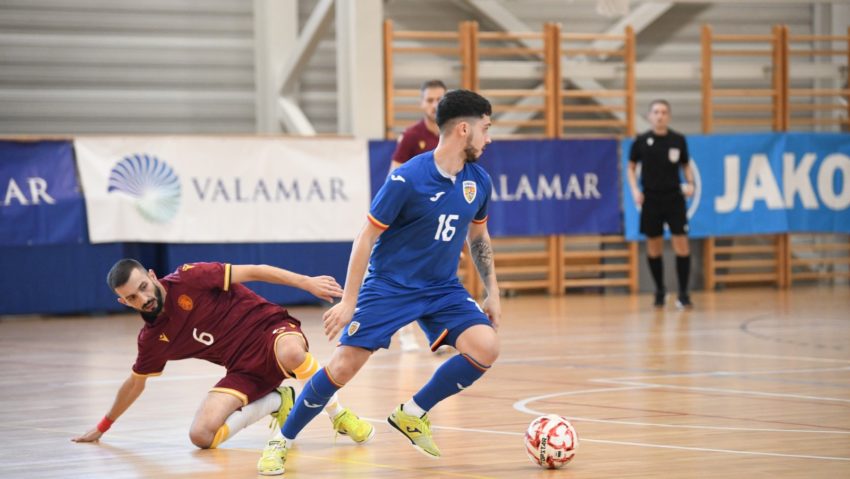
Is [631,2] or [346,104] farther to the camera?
[631,2]

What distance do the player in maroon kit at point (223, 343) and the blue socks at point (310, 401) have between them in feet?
1.54

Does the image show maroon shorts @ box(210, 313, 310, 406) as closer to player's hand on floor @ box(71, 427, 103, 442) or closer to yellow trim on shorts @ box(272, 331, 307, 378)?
yellow trim on shorts @ box(272, 331, 307, 378)

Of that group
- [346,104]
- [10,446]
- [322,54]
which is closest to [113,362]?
[10,446]

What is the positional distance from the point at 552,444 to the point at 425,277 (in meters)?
0.90

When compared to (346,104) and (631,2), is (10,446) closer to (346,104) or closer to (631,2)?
(346,104)

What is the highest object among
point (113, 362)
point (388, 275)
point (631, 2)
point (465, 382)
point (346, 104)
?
point (631, 2)

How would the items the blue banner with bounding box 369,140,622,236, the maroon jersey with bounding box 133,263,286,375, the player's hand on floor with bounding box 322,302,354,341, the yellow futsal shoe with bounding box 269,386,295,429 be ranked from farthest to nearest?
1. the blue banner with bounding box 369,140,622,236
2. the yellow futsal shoe with bounding box 269,386,295,429
3. the maroon jersey with bounding box 133,263,286,375
4. the player's hand on floor with bounding box 322,302,354,341

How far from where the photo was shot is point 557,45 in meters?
14.8

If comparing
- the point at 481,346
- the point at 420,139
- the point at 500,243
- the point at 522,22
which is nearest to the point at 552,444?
the point at 481,346

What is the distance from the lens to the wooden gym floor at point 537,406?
15.8 ft

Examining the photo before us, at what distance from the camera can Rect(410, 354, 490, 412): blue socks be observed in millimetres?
4949

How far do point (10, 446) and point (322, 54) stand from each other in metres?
11.0

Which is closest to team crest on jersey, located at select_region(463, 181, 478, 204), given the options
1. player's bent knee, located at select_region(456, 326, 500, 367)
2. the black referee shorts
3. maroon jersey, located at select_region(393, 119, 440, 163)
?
player's bent knee, located at select_region(456, 326, 500, 367)

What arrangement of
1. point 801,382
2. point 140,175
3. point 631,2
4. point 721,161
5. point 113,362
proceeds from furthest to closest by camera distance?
point 631,2 → point 721,161 → point 140,175 → point 113,362 → point 801,382
